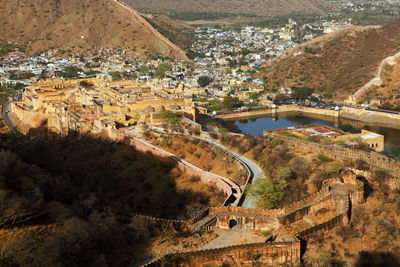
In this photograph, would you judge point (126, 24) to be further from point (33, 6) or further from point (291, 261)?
point (291, 261)

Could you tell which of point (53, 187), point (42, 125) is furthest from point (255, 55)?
point (53, 187)

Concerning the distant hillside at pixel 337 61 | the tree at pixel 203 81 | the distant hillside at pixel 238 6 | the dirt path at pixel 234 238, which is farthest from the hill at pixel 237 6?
the dirt path at pixel 234 238

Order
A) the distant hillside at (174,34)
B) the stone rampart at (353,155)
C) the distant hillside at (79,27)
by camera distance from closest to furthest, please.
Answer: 1. the stone rampart at (353,155)
2. the distant hillside at (79,27)
3. the distant hillside at (174,34)

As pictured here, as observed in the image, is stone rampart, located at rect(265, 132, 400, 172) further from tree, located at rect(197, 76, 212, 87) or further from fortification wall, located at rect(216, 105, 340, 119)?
tree, located at rect(197, 76, 212, 87)

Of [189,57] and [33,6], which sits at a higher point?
[33,6]

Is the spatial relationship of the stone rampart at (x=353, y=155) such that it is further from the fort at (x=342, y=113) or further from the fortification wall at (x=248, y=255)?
the fort at (x=342, y=113)

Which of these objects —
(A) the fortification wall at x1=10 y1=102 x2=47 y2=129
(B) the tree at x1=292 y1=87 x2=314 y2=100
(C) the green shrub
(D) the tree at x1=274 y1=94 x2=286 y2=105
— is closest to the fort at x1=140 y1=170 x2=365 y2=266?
(C) the green shrub
